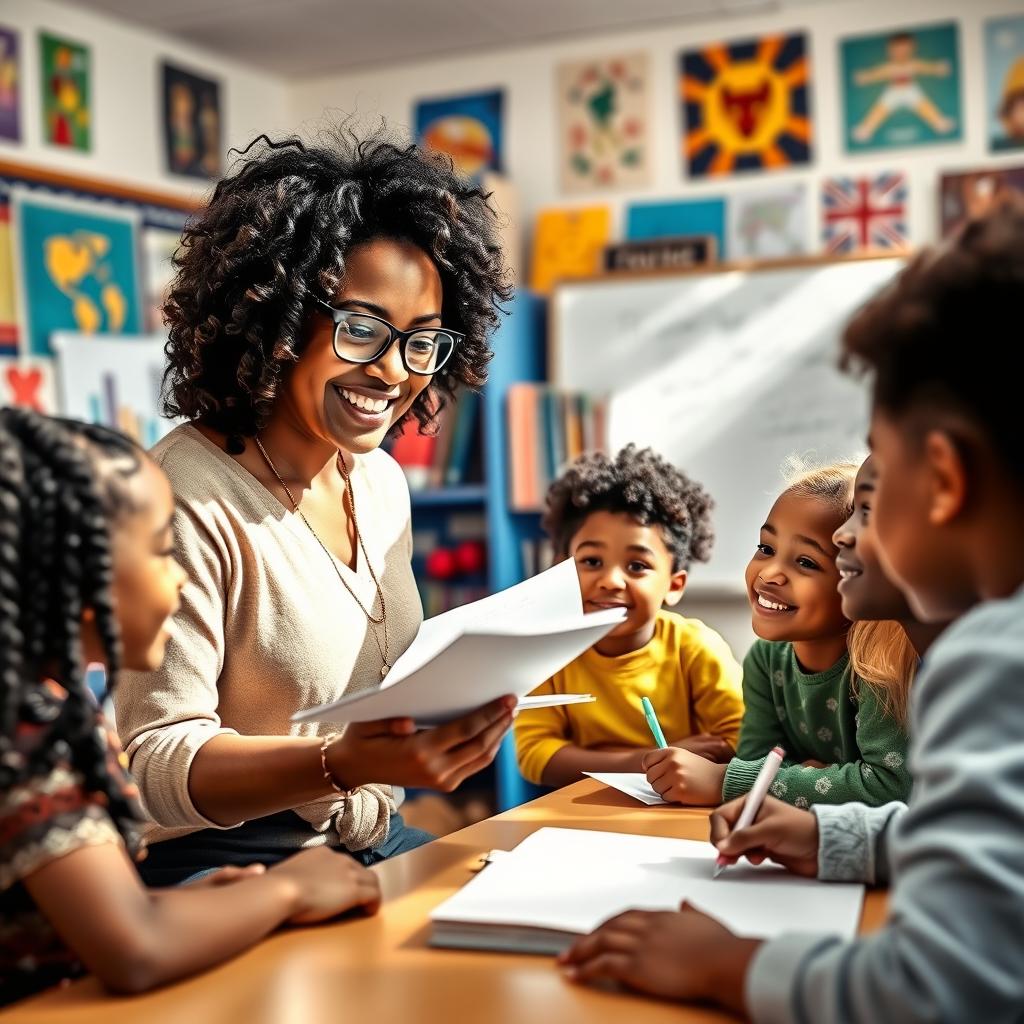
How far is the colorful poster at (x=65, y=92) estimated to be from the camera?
3.71 meters

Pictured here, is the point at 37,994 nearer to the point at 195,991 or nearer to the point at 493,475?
the point at 195,991

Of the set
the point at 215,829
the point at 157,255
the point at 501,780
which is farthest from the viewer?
the point at 157,255

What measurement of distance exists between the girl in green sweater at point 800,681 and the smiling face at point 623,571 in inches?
14.0

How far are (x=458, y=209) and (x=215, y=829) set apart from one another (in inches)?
32.8

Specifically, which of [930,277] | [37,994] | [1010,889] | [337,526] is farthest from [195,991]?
[337,526]

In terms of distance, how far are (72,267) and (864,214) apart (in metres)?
2.41

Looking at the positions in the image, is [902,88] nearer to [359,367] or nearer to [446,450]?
[446,450]

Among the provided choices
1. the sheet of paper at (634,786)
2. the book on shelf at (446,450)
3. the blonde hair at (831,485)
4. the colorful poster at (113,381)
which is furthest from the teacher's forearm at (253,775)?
the book on shelf at (446,450)

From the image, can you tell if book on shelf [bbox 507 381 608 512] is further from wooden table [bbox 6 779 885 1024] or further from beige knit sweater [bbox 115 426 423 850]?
wooden table [bbox 6 779 885 1024]

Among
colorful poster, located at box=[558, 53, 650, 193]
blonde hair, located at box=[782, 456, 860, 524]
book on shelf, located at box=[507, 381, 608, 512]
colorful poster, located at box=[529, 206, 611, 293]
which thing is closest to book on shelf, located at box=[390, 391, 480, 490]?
book on shelf, located at box=[507, 381, 608, 512]

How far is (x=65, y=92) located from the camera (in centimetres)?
377

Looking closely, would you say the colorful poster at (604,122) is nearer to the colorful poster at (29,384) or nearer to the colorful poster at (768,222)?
the colorful poster at (768,222)

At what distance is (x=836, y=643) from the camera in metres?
1.45

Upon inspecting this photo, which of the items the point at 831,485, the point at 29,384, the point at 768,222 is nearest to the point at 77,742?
the point at 831,485
